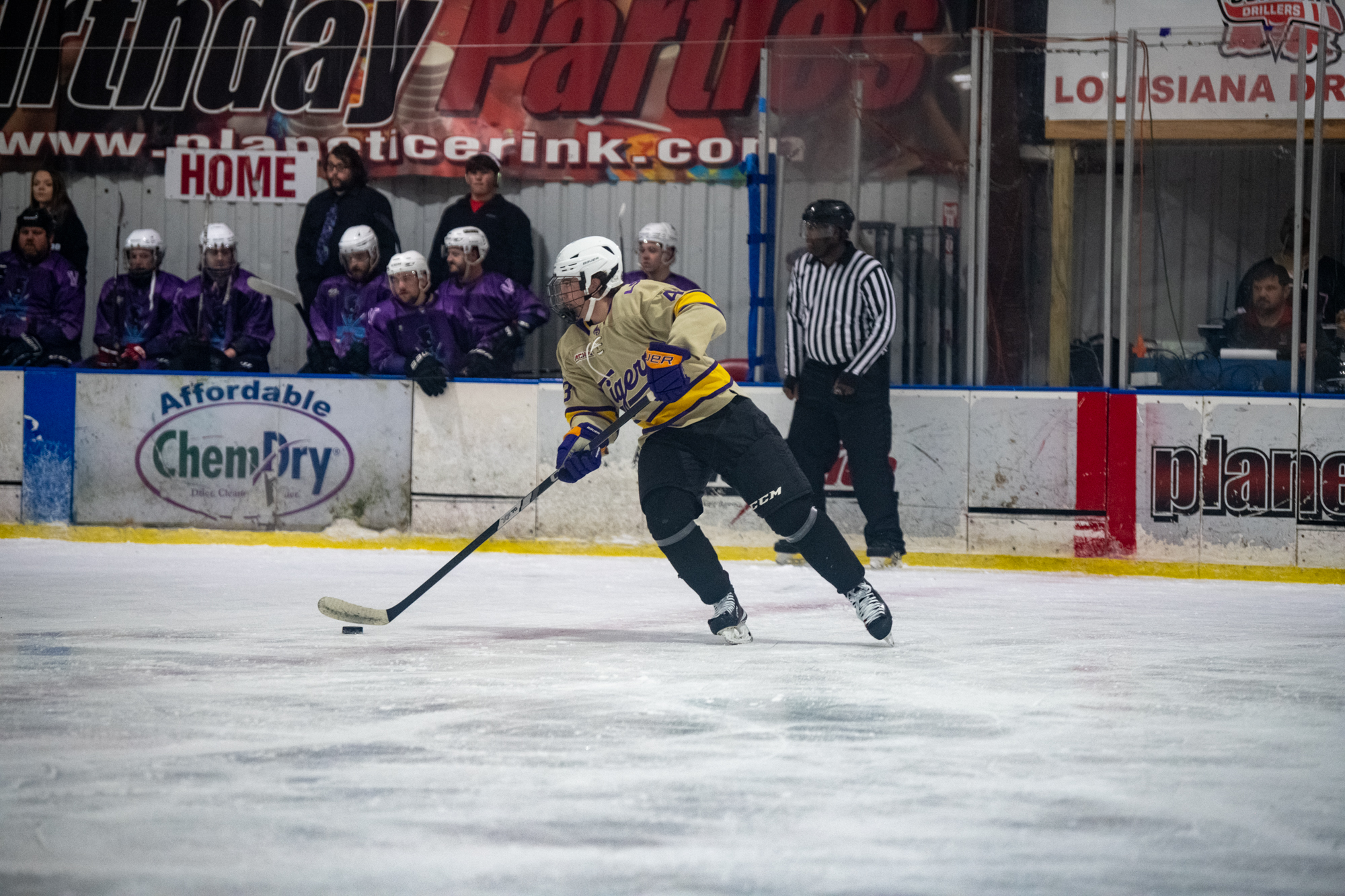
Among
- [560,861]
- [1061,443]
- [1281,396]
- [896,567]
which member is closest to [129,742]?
[560,861]

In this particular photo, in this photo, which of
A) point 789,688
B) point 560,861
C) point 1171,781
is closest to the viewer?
point 560,861

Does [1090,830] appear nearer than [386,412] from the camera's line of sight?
Yes

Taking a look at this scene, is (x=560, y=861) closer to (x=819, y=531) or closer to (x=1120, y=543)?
(x=819, y=531)

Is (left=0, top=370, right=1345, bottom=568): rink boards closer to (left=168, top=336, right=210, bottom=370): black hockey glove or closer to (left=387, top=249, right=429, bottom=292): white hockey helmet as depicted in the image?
(left=168, top=336, right=210, bottom=370): black hockey glove

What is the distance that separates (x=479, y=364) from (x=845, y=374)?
1.72 m

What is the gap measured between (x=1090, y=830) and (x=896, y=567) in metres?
3.75

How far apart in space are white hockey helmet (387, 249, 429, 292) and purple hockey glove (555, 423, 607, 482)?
2.89 metres

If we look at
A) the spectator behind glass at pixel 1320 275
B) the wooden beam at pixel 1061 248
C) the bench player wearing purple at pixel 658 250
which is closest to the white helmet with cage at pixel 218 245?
the bench player wearing purple at pixel 658 250

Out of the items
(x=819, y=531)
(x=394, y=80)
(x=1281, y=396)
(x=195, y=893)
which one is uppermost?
(x=394, y=80)

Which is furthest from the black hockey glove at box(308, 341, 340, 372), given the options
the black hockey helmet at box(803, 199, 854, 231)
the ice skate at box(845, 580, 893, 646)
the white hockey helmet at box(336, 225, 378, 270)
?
the ice skate at box(845, 580, 893, 646)

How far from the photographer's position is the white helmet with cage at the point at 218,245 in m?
7.29

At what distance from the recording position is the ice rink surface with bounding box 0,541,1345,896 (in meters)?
2.15

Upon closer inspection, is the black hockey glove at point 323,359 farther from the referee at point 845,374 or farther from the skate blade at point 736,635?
the skate blade at point 736,635

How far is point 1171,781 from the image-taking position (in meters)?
2.64
